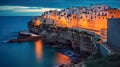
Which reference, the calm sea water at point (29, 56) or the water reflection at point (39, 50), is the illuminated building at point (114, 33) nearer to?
the calm sea water at point (29, 56)

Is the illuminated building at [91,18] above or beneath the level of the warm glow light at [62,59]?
above

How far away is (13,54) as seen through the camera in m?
35.2

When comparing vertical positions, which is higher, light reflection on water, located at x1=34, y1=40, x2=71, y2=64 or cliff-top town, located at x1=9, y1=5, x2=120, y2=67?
cliff-top town, located at x1=9, y1=5, x2=120, y2=67

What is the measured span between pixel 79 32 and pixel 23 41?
12.1m

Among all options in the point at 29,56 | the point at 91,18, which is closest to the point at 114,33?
the point at 29,56

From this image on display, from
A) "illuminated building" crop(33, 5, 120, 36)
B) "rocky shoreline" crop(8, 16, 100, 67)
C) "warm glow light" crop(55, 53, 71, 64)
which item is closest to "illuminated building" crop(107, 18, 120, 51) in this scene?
"rocky shoreline" crop(8, 16, 100, 67)

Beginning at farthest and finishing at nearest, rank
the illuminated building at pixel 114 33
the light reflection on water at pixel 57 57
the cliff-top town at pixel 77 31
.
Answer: the cliff-top town at pixel 77 31 → the light reflection on water at pixel 57 57 → the illuminated building at pixel 114 33

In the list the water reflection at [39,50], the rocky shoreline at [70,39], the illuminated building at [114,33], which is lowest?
the water reflection at [39,50]

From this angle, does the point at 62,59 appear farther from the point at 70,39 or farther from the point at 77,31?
the point at 70,39

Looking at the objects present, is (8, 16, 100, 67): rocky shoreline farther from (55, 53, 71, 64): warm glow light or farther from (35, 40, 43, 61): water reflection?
(35, 40, 43, 61): water reflection

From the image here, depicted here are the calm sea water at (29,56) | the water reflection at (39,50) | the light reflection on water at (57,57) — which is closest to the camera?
the calm sea water at (29,56)

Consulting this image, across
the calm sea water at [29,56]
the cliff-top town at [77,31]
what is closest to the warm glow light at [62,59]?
the calm sea water at [29,56]

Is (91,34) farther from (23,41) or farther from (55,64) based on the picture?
(23,41)

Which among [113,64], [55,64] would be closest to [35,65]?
[55,64]
